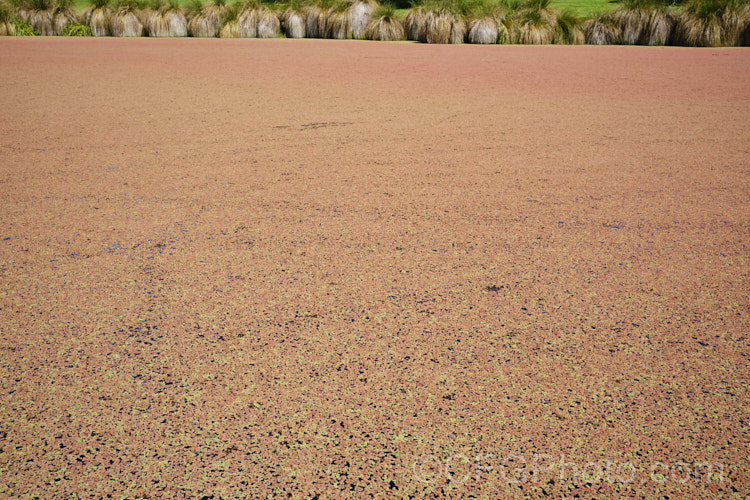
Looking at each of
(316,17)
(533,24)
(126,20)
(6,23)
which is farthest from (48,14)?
(533,24)

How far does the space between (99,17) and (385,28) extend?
8157 mm

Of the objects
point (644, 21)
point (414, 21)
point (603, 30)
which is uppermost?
point (414, 21)

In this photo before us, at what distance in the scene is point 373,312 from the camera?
201cm

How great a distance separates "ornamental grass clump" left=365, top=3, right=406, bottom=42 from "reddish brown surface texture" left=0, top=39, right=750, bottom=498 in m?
10.7

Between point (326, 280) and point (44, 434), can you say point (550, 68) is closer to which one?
point (326, 280)

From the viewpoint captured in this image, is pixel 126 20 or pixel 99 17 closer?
pixel 126 20

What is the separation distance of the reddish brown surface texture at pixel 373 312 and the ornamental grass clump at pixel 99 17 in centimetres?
1326

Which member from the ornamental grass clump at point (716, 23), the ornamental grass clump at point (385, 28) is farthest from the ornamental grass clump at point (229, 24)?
the ornamental grass clump at point (716, 23)

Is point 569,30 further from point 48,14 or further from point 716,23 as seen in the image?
point 48,14

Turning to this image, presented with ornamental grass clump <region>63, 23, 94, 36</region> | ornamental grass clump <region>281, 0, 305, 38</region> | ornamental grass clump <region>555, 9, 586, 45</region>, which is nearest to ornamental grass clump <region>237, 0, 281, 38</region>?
ornamental grass clump <region>281, 0, 305, 38</region>

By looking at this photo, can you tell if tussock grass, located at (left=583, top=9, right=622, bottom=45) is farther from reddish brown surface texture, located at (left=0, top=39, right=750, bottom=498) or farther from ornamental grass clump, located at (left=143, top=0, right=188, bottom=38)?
ornamental grass clump, located at (left=143, top=0, right=188, bottom=38)

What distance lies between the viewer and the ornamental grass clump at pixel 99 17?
51.2 feet

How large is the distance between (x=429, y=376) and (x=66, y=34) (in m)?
18.3

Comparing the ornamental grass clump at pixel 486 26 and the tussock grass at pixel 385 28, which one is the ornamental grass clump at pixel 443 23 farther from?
the tussock grass at pixel 385 28
